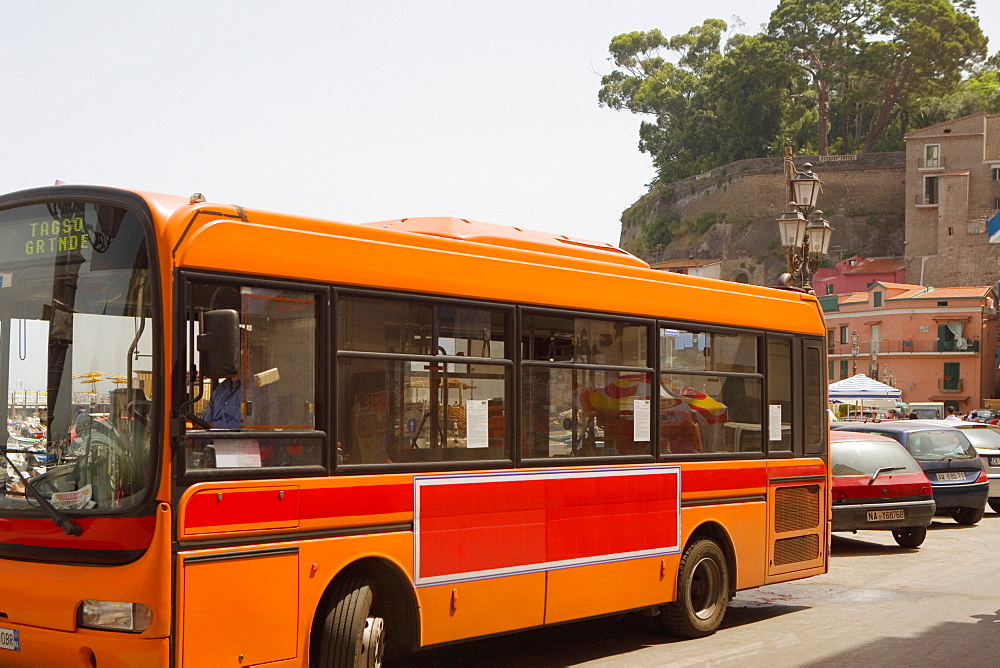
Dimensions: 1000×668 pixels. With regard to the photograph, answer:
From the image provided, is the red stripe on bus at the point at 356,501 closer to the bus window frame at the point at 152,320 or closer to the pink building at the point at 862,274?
the bus window frame at the point at 152,320

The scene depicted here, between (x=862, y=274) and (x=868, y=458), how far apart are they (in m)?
79.9

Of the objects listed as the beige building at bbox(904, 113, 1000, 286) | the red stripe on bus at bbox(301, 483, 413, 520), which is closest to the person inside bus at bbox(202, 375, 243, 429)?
the red stripe on bus at bbox(301, 483, 413, 520)

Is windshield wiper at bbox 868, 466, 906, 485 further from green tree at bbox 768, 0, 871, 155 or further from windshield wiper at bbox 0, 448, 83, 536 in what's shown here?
green tree at bbox 768, 0, 871, 155

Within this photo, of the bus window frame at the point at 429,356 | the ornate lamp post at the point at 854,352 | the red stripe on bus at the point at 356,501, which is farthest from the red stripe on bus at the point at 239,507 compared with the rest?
the ornate lamp post at the point at 854,352

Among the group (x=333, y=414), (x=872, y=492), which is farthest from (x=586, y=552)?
(x=872, y=492)

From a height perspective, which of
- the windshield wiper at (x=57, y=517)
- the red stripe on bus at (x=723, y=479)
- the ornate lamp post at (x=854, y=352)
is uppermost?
the ornate lamp post at (x=854, y=352)

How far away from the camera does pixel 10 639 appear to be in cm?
567

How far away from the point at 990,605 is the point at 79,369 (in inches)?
325

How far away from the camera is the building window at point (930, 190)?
8900cm

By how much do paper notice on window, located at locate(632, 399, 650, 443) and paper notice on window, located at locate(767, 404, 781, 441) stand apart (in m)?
1.79

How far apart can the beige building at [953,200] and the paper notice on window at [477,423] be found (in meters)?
83.4

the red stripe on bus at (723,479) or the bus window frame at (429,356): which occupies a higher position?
the bus window frame at (429,356)

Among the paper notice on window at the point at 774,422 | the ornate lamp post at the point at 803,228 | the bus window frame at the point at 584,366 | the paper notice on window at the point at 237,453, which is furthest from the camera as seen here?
the ornate lamp post at the point at 803,228

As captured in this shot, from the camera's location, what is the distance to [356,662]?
6172 millimetres
